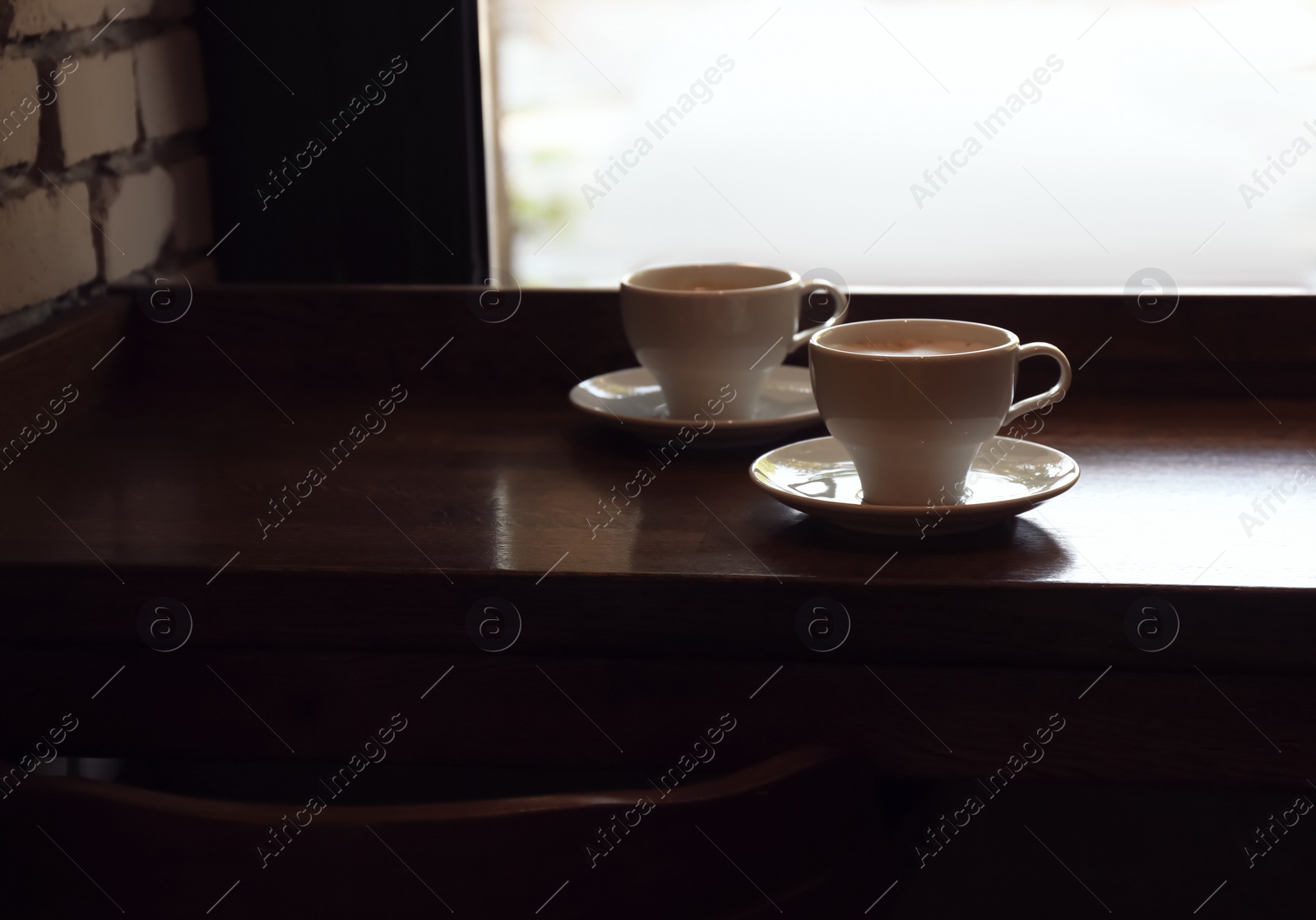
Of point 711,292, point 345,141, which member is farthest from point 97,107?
point 711,292

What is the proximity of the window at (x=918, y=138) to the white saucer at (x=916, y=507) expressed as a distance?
3.23 feet

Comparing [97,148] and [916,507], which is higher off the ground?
[916,507]

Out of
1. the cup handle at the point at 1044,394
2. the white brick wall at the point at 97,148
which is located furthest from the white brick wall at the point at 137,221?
the cup handle at the point at 1044,394

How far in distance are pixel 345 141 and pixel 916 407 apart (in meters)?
1.07

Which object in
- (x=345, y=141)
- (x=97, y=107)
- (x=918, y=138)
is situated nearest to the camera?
(x=97, y=107)

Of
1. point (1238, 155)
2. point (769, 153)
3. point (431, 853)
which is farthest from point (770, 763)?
point (1238, 155)

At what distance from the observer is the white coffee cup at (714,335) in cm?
95

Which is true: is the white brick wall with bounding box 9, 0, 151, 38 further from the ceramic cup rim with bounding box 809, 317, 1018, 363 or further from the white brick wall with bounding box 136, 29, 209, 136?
the ceramic cup rim with bounding box 809, 317, 1018, 363

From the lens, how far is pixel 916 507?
2.42ft

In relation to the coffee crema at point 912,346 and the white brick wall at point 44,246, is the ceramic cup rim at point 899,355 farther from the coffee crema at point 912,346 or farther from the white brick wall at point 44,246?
the white brick wall at point 44,246

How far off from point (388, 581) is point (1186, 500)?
20.5 inches

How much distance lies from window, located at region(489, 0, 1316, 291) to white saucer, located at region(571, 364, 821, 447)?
0.76 meters

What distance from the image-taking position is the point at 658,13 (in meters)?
Answer: 1.78

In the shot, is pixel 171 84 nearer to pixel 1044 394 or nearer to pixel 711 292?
pixel 711 292
